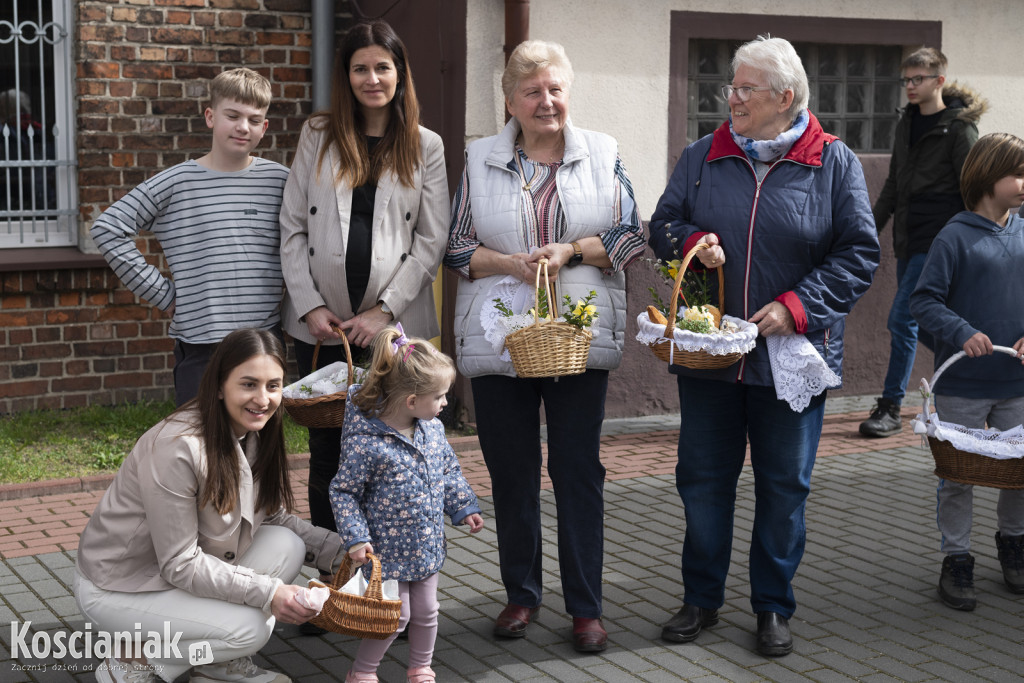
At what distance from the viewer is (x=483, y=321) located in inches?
168

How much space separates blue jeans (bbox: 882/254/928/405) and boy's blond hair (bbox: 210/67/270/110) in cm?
453

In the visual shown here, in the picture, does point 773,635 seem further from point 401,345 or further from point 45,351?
point 45,351

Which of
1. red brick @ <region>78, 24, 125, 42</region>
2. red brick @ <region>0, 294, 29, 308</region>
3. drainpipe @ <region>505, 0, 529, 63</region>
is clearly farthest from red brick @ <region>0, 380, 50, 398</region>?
drainpipe @ <region>505, 0, 529, 63</region>

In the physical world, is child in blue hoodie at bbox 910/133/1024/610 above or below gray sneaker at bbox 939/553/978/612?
above

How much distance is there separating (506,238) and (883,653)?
198 centimetres

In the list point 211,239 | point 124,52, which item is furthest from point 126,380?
point 211,239

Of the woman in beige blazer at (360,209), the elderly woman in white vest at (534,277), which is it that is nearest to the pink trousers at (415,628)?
the elderly woman in white vest at (534,277)

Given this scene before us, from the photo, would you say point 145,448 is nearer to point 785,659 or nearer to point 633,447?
point 785,659

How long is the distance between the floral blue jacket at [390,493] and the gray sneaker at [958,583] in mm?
2222

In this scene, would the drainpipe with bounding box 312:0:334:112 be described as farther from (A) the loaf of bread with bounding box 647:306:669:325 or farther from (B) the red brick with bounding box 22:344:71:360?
(A) the loaf of bread with bounding box 647:306:669:325

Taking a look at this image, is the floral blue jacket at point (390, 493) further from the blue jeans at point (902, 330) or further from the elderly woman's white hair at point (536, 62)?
the blue jeans at point (902, 330)

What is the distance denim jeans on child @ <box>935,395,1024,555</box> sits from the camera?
4867 mm

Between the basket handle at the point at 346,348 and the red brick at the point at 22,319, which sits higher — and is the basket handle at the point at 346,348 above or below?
above

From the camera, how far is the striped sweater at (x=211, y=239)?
4477 millimetres
